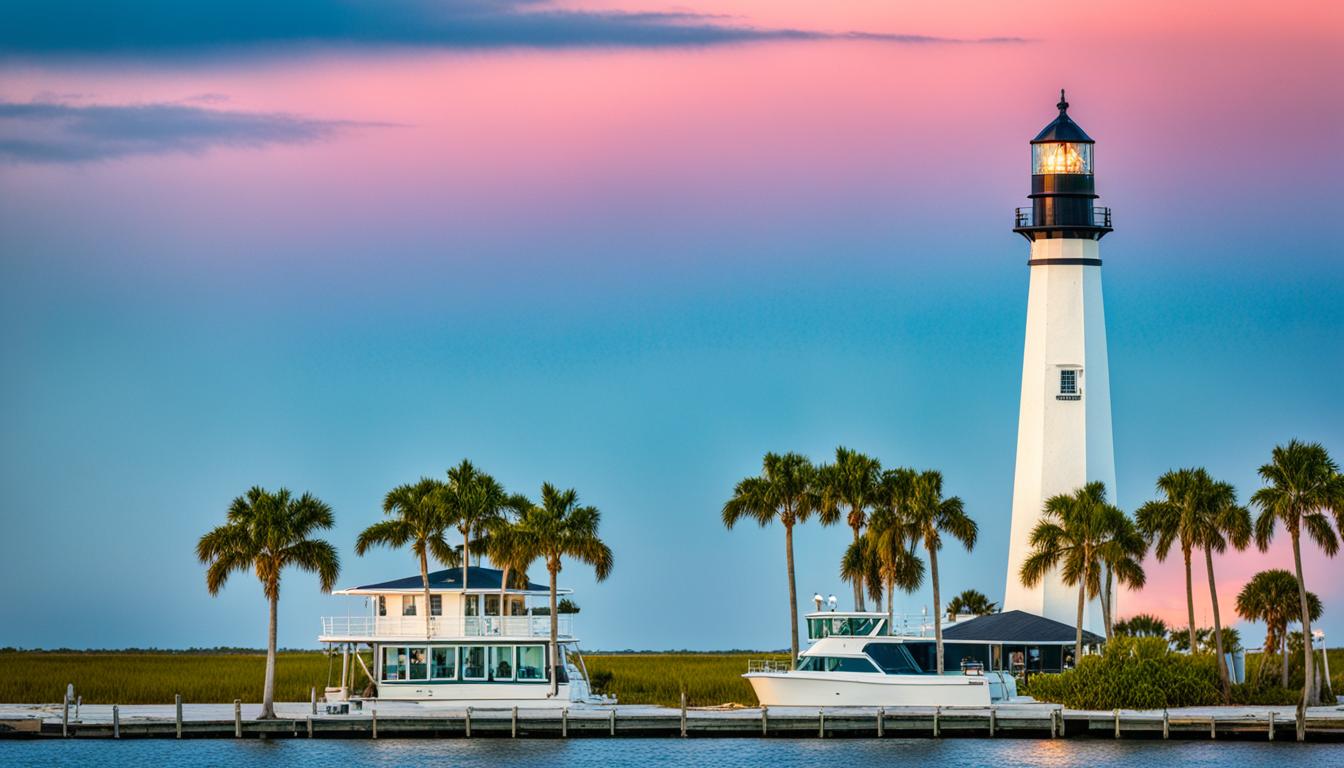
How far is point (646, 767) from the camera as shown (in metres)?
60.9

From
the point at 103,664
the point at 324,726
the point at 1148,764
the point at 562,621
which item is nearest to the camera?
the point at 1148,764

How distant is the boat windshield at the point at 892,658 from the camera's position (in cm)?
7000

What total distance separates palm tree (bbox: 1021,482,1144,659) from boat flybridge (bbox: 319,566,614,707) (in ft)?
49.2

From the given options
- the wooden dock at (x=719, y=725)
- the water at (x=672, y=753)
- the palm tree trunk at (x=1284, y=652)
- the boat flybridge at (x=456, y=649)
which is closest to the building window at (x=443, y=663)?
the boat flybridge at (x=456, y=649)

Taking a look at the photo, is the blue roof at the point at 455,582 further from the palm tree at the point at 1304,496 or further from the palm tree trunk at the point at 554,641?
the palm tree at the point at 1304,496

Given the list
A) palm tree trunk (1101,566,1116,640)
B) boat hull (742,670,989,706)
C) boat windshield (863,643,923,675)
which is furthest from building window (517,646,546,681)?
palm tree trunk (1101,566,1116,640)

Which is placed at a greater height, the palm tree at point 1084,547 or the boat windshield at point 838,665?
the palm tree at point 1084,547

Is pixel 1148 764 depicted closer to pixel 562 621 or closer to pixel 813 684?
pixel 813 684

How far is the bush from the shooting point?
70.8 meters

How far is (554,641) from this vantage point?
72062mm

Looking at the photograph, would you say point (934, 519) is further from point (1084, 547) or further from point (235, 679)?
point (235, 679)

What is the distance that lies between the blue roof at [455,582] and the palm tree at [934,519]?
480 inches

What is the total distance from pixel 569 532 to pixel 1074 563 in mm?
16495

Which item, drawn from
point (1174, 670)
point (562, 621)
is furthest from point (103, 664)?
point (1174, 670)
